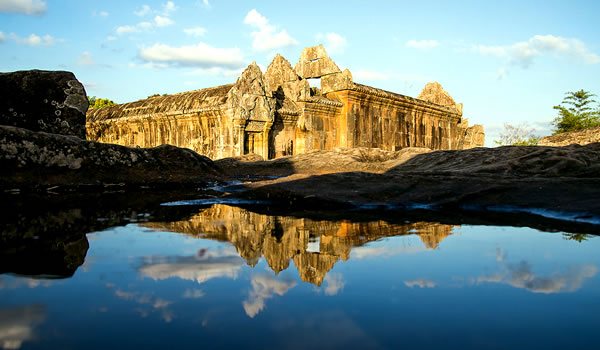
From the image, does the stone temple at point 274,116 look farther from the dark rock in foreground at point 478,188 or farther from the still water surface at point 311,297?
the still water surface at point 311,297

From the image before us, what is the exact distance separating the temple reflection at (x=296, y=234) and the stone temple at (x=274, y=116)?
697 centimetres

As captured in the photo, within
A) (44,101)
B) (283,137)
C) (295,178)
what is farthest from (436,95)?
(44,101)

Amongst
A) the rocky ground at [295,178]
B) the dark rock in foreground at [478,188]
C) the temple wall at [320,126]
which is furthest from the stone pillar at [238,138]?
the dark rock in foreground at [478,188]

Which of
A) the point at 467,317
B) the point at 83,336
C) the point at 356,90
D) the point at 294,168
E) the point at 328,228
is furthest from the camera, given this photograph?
the point at 356,90

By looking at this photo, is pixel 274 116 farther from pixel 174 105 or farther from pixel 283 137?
pixel 174 105

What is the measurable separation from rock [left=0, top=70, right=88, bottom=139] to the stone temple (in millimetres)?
4340

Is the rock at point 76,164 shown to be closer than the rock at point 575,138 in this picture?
Yes

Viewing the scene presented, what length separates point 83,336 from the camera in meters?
1.01

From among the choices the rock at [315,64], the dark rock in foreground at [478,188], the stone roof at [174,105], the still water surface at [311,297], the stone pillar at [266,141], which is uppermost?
the rock at [315,64]

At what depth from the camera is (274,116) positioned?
10391 mm

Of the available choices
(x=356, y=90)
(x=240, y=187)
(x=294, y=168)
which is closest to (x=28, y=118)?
(x=240, y=187)

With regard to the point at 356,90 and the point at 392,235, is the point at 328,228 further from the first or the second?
the point at 356,90

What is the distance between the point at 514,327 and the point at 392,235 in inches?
50.3

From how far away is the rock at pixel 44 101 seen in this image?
5.22 m
